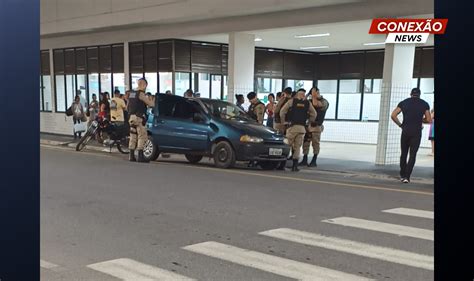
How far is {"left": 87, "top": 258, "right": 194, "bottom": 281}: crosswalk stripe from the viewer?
14.3 ft

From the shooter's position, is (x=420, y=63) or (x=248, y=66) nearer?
(x=248, y=66)

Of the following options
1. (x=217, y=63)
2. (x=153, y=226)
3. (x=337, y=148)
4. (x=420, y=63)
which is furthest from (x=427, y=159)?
(x=153, y=226)

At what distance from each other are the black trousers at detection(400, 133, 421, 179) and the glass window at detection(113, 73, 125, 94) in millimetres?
13981

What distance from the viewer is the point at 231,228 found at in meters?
6.08

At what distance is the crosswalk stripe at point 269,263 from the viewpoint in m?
4.45

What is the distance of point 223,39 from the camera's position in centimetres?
1833

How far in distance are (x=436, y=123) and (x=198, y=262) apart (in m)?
3.41

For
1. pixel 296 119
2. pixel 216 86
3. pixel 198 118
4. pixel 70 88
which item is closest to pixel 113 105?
pixel 198 118

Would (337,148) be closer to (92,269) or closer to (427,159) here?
(427,159)

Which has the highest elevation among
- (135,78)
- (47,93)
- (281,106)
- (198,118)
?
(135,78)

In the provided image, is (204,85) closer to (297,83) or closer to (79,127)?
(297,83)

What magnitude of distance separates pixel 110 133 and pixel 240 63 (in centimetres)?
503

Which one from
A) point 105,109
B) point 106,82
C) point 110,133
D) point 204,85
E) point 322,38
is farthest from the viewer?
point 106,82

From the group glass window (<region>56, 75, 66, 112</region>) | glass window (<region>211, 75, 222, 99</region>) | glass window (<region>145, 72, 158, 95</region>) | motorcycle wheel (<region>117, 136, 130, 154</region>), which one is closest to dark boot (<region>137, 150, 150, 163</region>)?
motorcycle wheel (<region>117, 136, 130, 154</region>)
